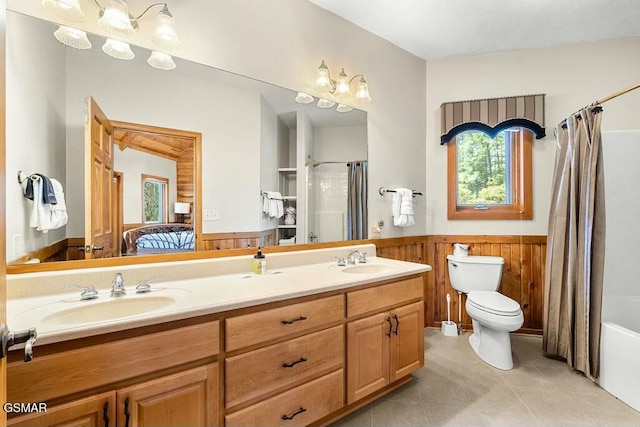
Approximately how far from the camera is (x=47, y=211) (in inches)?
51.2

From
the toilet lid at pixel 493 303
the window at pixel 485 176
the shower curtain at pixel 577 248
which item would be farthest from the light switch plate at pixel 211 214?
the shower curtain at pixel 577 248

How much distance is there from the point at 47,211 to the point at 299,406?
56.9 inches

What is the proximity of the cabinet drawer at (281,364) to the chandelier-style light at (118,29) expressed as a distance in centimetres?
155

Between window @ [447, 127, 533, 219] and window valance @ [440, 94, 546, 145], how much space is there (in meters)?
0.10

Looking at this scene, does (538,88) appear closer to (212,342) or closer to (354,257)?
(354,257)

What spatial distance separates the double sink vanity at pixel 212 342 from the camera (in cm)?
93

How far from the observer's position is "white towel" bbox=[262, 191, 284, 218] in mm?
1967

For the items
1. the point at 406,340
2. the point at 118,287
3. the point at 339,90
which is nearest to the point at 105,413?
the point at 118,287

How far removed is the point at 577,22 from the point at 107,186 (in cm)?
350

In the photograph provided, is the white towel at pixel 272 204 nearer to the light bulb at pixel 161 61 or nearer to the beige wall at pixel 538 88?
the light bulb at pixel 161 61

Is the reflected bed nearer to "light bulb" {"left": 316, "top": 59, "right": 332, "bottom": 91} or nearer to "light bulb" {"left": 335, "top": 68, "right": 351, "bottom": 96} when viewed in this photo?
"light bulb" {"left": 316, "top": 59, "right": 332, "bottom": 91}

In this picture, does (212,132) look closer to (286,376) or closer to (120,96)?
(120,96)

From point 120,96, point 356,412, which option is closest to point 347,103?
point 120,96

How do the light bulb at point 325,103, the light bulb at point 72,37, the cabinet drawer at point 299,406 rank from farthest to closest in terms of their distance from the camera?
the light bulb at point 325,103 → the light bulb at point 72,37 → the cabinet drawer at point 299,406
